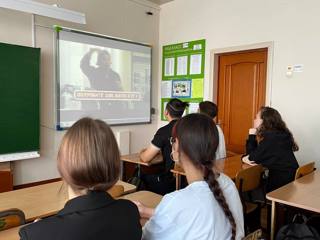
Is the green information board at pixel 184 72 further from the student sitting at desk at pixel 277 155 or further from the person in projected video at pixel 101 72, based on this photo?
the student sitting at desk at pixel 277 155

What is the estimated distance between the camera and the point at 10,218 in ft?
4.79

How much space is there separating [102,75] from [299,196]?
3.33 metres

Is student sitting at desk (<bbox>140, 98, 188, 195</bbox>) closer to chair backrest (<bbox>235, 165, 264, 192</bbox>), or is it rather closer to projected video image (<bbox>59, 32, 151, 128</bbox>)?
chair backrest (<bbox>235, 165, 264, 192</bbox>)

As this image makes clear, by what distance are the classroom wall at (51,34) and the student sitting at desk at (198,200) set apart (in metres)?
3.09

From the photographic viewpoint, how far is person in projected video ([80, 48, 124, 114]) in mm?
4336

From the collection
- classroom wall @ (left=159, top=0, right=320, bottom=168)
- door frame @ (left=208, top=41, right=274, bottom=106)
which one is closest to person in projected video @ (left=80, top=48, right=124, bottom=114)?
door frame @ (left=208, top=41, right=274, bottom=106)

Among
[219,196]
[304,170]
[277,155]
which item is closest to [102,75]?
[277,155]

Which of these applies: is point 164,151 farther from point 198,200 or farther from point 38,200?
point 198,200

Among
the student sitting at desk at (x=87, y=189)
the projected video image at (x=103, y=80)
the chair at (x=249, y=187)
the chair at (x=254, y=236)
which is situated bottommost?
the chair at (x=249, y=187)

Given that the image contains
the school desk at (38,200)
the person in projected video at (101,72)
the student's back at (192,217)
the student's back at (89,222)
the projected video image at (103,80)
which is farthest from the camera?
the person in projected video at (101,72)

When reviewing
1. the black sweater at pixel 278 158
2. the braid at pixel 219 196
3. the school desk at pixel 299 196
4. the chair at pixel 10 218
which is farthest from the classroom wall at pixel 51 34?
the braid at pixel 219 196

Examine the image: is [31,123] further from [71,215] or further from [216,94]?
[71,215]

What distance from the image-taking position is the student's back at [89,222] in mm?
859

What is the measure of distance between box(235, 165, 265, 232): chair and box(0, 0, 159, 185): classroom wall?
2596 millimetres
